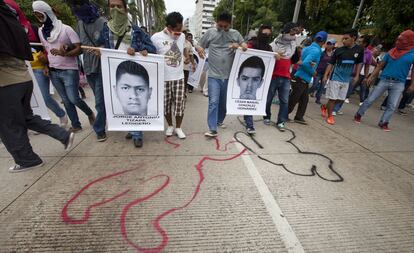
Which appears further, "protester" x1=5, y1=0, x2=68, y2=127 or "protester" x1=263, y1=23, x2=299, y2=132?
"protester" x1=263, y1=23, x2=299, y2=132

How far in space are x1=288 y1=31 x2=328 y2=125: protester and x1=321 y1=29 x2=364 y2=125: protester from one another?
19.9 inches

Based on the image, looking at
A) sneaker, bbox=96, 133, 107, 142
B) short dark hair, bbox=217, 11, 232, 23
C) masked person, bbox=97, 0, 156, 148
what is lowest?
sneaker, bbox=96, 133, 107, 142

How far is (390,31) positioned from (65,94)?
1162 centimetres

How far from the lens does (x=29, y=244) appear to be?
5.47 ft

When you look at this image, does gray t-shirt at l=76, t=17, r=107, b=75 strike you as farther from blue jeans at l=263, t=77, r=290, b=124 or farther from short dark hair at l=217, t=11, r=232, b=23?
blue jeans at l=263, t=77, r=290, b=124

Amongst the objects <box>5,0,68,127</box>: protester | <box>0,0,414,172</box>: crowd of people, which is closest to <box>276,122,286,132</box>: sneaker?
<box>0,0,414,172</box>: crowd of people

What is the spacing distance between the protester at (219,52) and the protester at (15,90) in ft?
7.19

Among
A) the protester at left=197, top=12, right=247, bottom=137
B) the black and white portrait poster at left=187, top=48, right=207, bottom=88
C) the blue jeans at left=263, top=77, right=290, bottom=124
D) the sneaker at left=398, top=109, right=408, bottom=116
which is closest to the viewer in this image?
the protester at left=197, top=12, right=247, bottom=137

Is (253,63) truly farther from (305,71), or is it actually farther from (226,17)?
(305,71)

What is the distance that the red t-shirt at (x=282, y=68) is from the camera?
4.17 meters

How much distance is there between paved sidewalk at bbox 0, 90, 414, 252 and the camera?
1756 mm

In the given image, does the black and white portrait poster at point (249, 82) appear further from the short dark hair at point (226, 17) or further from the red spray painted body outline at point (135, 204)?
the red spray painted body outline at point (135, 204)

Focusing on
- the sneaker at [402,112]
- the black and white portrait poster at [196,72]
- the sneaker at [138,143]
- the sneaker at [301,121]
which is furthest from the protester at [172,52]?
the sneaker at [402,112]

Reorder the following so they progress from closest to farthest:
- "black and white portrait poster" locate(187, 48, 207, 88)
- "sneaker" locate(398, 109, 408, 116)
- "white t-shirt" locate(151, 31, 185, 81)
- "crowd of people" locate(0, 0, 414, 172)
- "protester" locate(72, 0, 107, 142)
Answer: "crowd of people" locate(0, 0, 414, 172)
"protester" locate(72, 0, 107, 142)
"white t-shirt" locate(151, 31, 185, 81)
"sneaker" locate(398, 109, 408, 116)
"black and white portrait poster" locate(187, 48, 207, 88)
